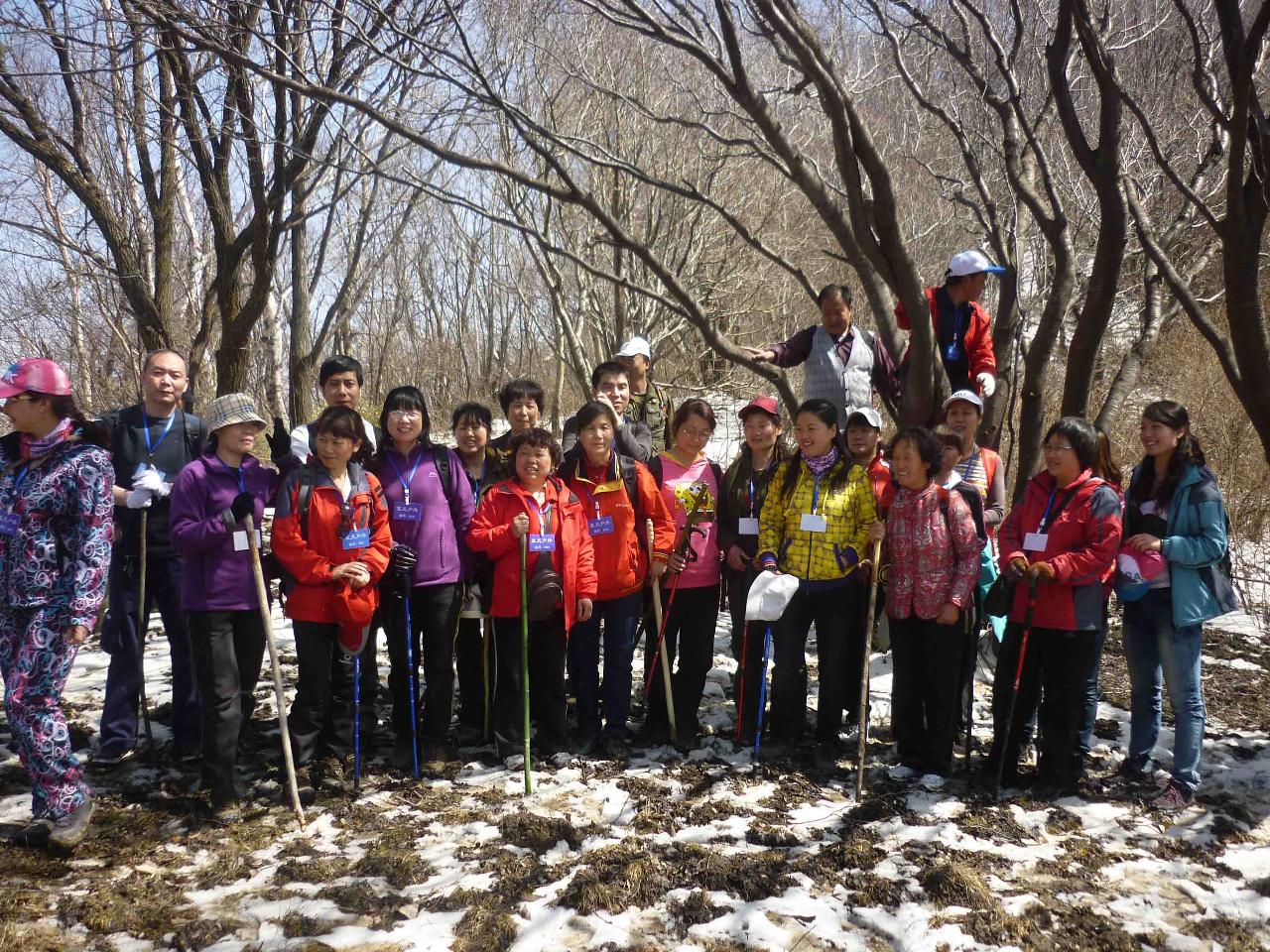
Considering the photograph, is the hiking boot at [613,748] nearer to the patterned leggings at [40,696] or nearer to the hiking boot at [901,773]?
the hiking boot at [901,773]

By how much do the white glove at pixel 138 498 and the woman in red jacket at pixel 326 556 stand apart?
2.51ft

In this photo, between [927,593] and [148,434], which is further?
[148,434]

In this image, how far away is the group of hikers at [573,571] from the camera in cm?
395

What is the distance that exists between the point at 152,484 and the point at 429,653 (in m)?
1.59

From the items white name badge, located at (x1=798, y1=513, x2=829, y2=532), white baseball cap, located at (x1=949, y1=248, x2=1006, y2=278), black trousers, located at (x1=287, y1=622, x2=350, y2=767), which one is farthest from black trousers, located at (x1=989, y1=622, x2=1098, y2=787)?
black trousers, located at (x1=287, y1=622, x2=350, y2=767)

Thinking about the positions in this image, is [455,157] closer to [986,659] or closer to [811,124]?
[986,659]

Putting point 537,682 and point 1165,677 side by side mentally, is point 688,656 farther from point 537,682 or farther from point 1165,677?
point 1165,677

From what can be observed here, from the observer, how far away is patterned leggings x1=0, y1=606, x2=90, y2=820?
362 centimetres

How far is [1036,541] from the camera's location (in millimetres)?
4176

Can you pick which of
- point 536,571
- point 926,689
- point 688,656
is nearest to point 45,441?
point 536,571

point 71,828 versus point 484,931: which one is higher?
point 71,828

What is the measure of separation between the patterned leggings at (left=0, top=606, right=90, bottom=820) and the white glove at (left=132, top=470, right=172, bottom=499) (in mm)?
839

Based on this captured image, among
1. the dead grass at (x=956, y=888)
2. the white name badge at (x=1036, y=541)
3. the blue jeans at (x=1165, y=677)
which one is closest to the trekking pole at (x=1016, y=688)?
the white name badge at (x=1036, y=541)

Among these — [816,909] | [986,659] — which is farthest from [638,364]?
[816,909]
